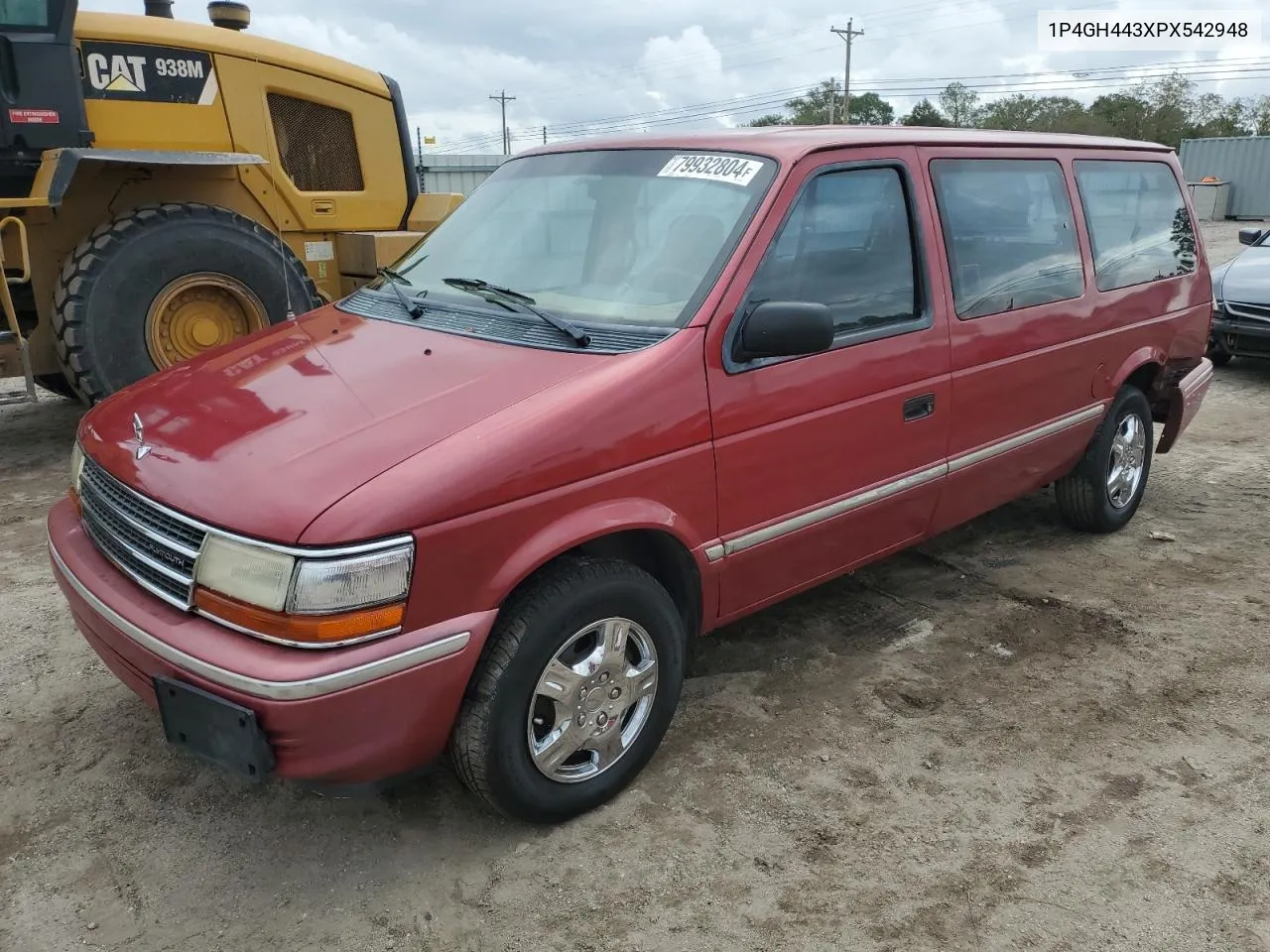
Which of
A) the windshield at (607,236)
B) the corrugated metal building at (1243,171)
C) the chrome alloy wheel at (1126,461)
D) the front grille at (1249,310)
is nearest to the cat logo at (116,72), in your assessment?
the windshield at (607,236)

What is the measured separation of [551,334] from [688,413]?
1.53 ft

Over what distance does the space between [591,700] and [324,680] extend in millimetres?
804

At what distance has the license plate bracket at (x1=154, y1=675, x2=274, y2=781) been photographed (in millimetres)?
2158

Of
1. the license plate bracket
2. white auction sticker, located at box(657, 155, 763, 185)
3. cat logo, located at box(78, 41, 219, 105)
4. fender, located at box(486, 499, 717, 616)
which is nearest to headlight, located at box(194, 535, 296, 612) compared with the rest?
the license plate bracket

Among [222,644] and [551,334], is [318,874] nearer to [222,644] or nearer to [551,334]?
[222,644]

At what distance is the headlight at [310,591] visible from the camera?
2135mm

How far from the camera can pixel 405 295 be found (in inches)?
133

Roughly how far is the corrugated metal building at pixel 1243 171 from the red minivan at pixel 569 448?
31155mm

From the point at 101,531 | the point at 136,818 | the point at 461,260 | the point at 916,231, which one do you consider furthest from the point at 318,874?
the point at 916,231

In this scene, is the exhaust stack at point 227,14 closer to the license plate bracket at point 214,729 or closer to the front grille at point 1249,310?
the license plate bracket at point 214,729

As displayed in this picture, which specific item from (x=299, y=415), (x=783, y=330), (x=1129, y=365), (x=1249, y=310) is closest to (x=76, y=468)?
(x=299, y=415)

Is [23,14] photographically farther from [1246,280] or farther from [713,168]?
[1246,280]

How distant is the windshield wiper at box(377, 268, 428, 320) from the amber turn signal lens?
1.25 m

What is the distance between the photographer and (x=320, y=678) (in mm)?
2133
